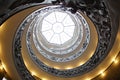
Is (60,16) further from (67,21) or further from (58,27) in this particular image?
(58,27)

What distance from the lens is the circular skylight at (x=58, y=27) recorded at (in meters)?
19.2

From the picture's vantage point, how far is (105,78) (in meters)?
12.5

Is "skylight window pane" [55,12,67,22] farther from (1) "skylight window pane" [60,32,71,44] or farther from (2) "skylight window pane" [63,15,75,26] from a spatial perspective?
(1) "skylight window pane" [60,32,71,44]

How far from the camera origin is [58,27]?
20734 millimetres

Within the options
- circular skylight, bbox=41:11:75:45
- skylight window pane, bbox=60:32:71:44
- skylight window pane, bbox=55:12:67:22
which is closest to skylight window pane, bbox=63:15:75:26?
circular skylight, bbox=41:11:75:45

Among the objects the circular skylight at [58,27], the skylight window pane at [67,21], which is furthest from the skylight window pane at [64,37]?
the skylight window pane at [67,21]

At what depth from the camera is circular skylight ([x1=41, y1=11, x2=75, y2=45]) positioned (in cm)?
1920

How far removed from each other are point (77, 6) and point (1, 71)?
490 centimetres

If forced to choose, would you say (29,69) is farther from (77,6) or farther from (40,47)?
(77,6)

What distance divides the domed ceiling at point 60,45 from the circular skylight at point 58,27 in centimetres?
10

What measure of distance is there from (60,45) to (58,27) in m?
3.36

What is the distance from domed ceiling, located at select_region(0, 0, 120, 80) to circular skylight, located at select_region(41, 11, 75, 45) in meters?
0.10

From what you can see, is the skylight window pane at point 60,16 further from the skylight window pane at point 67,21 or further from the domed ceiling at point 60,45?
the domed ceiling at point 60,45

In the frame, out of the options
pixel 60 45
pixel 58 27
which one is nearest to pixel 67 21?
pixel 58 27
